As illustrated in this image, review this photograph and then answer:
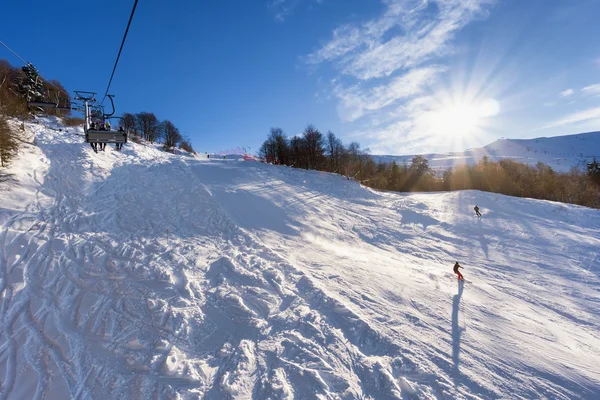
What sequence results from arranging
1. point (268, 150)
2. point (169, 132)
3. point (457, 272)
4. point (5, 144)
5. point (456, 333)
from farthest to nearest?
point (169, 132), point (268, 150), point (5, 144), point (457, 272), point (456, 333)

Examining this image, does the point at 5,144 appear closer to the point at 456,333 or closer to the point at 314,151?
the point at 456,333

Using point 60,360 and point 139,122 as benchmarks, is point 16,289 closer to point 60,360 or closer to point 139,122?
point 60,360

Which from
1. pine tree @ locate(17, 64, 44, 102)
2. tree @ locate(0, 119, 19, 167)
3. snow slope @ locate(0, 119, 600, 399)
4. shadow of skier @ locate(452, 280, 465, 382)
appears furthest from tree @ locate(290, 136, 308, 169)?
shadow of skier @ locate(452, 280, 465, 382)

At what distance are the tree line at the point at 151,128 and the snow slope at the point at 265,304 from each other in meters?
62.3

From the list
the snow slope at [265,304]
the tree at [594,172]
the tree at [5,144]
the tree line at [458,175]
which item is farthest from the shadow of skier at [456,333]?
the tree at [594,172]

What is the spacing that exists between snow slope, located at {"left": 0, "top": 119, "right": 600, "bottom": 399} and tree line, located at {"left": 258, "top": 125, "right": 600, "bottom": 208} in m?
24.5

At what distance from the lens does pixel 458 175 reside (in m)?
45.2

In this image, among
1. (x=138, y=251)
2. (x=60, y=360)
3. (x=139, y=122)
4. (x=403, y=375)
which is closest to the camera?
(x=60, y=360)

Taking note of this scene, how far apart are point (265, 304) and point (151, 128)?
81.3 meters

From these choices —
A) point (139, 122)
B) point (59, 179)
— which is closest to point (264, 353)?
point (59, 179)

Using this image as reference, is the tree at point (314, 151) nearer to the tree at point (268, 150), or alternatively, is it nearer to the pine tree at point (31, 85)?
the tree at point (268, 150)

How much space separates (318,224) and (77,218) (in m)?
12.9

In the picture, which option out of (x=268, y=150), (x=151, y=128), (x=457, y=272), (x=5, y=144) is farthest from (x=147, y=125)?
(x=457, y=272)

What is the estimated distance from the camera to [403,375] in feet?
18.5
